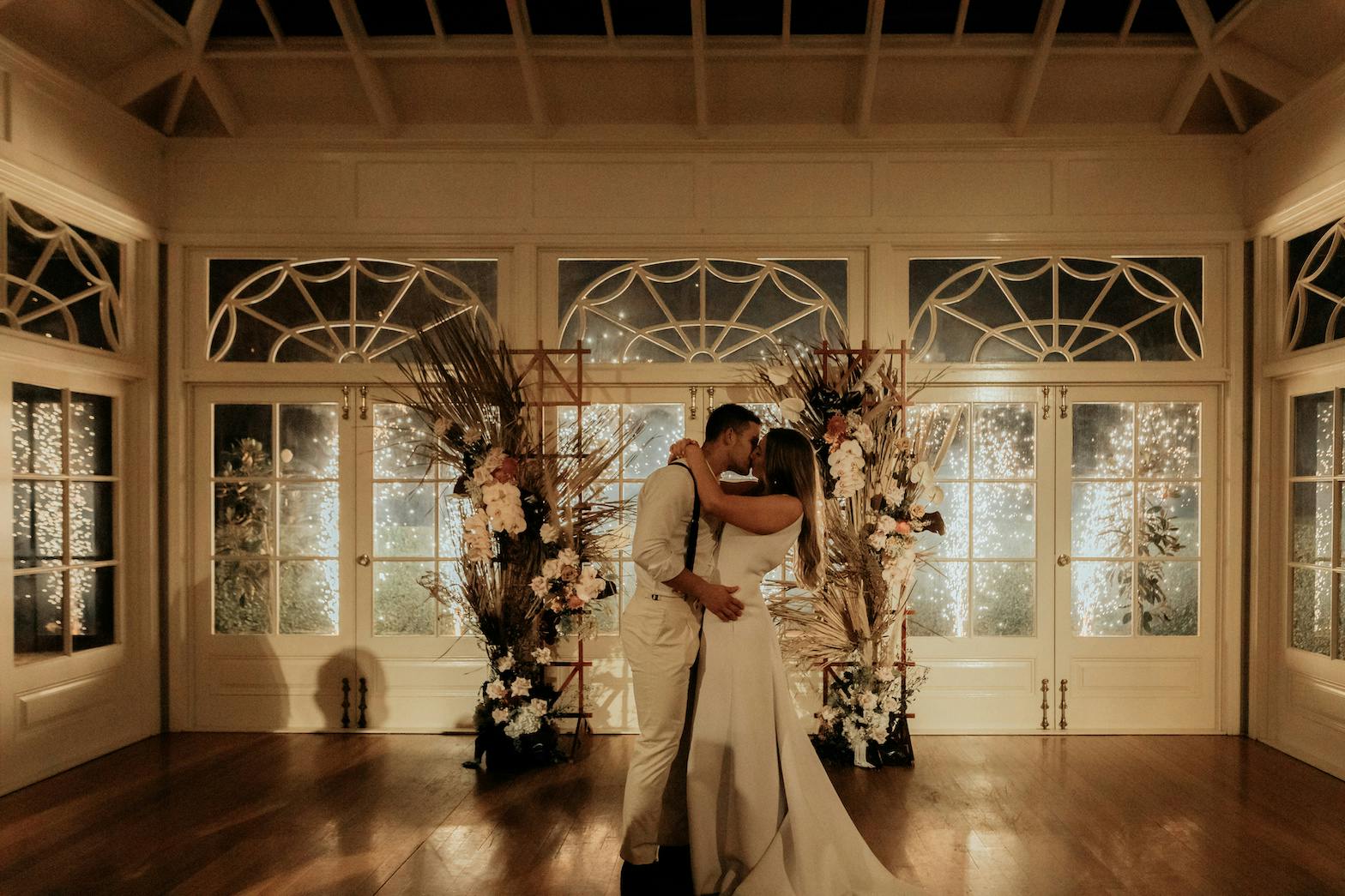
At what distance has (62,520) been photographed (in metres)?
4.43

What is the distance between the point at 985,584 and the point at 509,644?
263 cm

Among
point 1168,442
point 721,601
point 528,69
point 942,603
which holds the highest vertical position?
point 528,69

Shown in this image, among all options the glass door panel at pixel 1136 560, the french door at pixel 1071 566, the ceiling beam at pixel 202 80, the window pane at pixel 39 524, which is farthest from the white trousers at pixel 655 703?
Result: the ceiling beam at pixel 202 80

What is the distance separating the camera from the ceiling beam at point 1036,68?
445 cm

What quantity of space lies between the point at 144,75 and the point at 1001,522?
17.0 ft

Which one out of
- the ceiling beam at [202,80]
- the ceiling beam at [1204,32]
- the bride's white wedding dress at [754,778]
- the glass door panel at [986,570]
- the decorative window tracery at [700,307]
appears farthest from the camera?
the decorative window tracery at [700,307]

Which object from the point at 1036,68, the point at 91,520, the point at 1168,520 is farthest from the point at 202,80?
the point at 1168,520

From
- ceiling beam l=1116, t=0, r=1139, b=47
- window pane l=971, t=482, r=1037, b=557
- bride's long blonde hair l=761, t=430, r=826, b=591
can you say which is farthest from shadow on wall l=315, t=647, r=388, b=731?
ceiling beam l=1116, t=0, r=1139, b=47

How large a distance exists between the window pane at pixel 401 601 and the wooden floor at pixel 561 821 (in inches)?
25.2

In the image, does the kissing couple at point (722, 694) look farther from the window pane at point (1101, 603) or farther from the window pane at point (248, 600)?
the window pane at point (248, 600)

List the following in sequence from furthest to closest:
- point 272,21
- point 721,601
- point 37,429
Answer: point 272,21
point 37,429
point 721,601

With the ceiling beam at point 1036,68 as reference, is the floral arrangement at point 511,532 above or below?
below

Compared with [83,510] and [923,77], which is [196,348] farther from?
[923,77]

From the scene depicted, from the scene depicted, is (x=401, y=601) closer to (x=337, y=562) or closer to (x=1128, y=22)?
(x=337, y=562)
